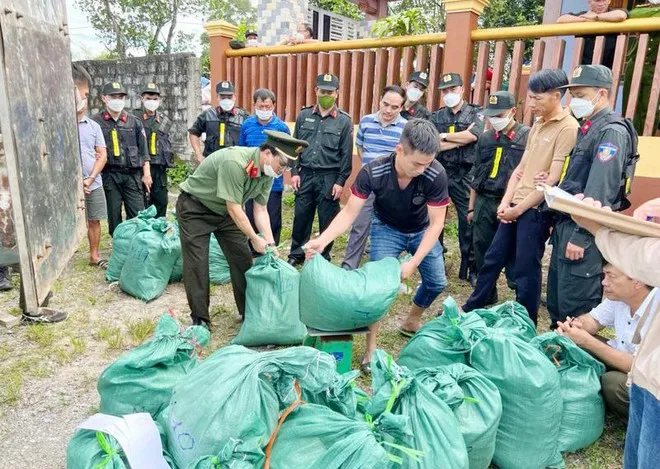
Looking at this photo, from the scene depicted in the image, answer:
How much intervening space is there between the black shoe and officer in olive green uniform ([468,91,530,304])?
3.04 metres

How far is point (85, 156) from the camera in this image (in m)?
4.58

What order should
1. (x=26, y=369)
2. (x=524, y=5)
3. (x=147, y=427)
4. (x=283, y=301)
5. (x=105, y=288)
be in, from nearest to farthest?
(x=147, y=427) → (x=26, y=369) → (x=283, y=301) → (x=105, y=288) → (x=524, y=5)

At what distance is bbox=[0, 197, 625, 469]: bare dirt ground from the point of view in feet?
7.86

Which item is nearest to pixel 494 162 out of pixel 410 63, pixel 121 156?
pixel 410 63

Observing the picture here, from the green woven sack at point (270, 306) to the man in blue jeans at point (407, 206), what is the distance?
1.72 ft

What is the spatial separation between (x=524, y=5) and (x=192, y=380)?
14.1 m

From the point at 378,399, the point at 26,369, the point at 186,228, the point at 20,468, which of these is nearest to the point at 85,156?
the point at 186,228

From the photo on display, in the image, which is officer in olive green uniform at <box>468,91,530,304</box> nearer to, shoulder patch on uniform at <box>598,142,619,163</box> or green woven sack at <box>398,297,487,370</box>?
shoulder patch on uniform at <box>598,142,619,163</box>

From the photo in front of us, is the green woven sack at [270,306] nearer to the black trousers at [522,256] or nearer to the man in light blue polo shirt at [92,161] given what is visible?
the black trousers at [522,256]

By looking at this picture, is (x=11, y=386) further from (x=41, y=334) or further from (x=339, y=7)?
(x=339, y=7)

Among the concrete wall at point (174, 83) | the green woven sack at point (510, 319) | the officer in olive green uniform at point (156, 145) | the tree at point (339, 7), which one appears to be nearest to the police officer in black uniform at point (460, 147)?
the green woven sack at point (510, 319)

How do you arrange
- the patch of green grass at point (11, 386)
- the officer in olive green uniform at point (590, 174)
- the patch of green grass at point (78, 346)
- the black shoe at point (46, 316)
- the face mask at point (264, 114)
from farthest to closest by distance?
the face mask at point (264, 114) → the black shoe at point (46, 316) → the patch of green grass at point (78, 346) → the officer in olive green uniform at point (590, 174) → the patch of green grass at point (11, 386)

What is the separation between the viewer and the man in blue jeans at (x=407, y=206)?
267 centimetres

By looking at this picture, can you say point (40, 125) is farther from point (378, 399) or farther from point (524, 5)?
point (524, 5)
